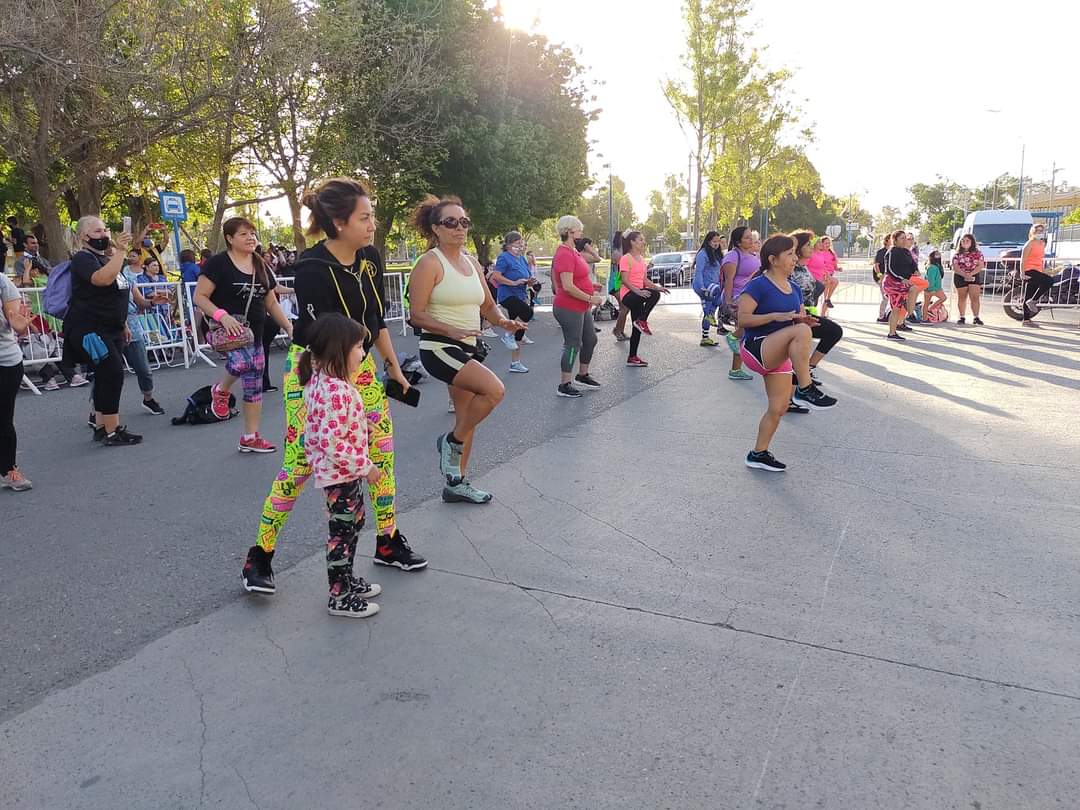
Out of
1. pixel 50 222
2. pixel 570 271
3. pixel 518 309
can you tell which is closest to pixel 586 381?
pixel 518 309

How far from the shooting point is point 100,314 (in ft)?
20.4

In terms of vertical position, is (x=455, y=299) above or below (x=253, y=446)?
above

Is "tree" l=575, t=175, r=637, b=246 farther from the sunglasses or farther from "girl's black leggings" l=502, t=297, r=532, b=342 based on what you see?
the sunglasses

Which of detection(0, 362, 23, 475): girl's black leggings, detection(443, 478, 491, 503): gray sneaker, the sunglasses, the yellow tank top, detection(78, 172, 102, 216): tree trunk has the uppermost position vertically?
detection(78, 172, 102, 216): tree trunk

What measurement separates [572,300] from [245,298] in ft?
10.6

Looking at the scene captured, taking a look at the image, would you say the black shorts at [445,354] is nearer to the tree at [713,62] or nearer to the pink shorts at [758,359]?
the pink shorts at [758,359]

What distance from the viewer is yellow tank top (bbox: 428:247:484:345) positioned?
177 inches

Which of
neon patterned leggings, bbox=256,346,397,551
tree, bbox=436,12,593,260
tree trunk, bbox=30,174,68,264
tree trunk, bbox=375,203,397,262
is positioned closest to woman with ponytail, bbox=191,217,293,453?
neon patterned leggings, bbox=256,346,397,551

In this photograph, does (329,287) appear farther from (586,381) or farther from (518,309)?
(586,381)

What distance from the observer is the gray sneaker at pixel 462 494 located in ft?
15.7

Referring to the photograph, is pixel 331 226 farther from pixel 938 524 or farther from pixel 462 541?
pixel 938 524

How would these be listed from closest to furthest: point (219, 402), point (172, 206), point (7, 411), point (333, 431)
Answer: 1. point (333, 431)
2. point (7, 411)
3. point (219, 402)
4. point (172, 206)

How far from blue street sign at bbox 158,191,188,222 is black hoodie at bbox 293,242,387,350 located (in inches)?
442

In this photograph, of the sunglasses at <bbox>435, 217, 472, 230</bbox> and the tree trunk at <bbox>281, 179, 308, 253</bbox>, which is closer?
the sunglasses at <bbox>435, 217, 472, 230</bbox>
